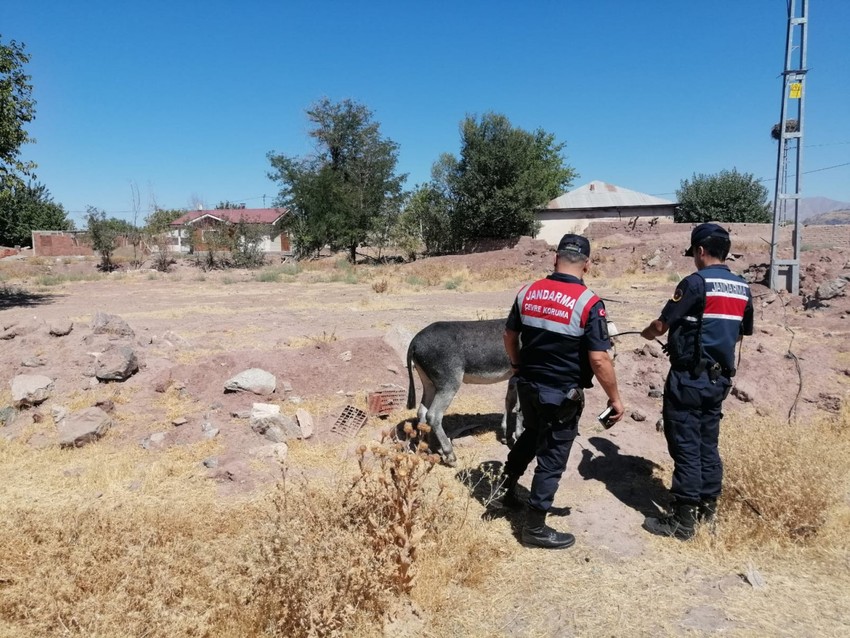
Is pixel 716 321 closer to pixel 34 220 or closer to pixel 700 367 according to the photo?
pixel 700 367

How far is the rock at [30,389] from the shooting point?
6.18 meters

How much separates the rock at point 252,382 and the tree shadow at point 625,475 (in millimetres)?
3734

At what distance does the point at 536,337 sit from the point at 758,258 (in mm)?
23747

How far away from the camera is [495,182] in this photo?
1369 inches

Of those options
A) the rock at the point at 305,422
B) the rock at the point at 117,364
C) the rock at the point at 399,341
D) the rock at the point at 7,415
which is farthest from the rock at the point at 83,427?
the rock at the point at 399,341

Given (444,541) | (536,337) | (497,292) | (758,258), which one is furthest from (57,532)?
(758,258)

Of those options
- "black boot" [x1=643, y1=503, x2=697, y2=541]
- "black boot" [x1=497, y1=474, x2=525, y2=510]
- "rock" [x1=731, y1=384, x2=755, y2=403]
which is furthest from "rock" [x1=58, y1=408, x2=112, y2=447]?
"rock" [x1=731, y1=384, x2=755, y2=403]

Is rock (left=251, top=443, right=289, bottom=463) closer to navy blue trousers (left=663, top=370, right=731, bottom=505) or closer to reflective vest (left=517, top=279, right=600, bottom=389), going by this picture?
reflective vest (left=517, top=279, right=600, bottom=389)

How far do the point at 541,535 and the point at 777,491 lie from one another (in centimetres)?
170

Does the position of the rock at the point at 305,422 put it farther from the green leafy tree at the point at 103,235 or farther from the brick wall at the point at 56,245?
the brick wall at the point at 56,245

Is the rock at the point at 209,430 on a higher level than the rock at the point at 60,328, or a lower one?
lower

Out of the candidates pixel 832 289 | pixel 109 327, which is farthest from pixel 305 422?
pixel 832 289

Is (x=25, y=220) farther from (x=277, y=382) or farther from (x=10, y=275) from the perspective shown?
(x=277, y=382)

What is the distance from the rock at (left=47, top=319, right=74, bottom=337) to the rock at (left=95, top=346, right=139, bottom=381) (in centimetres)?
151
